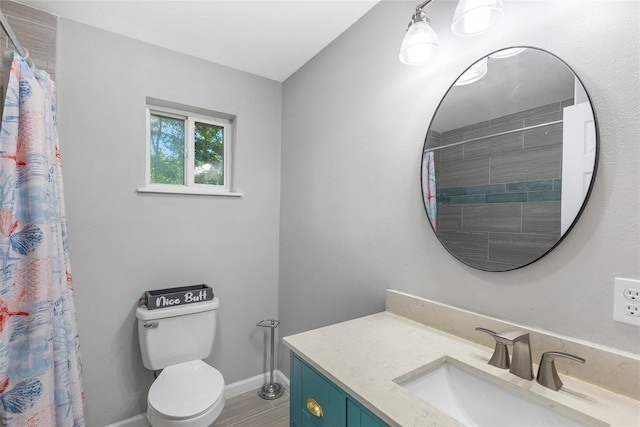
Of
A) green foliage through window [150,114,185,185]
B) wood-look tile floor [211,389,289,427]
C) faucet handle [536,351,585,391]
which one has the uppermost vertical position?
green foliage through window [150,114,185,185]

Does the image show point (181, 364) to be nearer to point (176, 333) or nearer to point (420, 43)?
point (176, 333)

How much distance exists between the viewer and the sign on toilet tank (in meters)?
1.75

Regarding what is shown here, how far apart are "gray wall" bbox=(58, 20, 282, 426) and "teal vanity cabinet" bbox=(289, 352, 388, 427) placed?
124cm

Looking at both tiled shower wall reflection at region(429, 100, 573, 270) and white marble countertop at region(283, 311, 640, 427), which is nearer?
white marble countertop at region(283, 311, 640, 427)

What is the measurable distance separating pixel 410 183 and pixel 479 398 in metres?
0.84

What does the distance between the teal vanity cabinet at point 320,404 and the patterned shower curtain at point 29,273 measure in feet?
3.61

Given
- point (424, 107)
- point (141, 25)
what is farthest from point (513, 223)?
point (141, 25)

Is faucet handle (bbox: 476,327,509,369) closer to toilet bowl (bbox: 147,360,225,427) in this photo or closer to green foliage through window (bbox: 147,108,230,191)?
toilet bowl (bbox: 147,360,225,427)

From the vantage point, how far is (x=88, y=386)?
1.69 m

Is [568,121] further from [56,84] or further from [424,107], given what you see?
[56,84]

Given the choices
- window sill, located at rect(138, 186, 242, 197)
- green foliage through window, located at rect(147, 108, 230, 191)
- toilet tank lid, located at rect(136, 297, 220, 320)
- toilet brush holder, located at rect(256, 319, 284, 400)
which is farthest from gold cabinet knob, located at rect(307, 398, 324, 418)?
green foliage through window, located at rect(147, 108, 230, 191)

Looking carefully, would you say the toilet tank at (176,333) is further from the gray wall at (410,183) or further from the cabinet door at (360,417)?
the cabinet door at (360,417)

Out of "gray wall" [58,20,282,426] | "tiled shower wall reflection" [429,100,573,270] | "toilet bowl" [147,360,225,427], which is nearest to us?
"tiled shower wall reflection" [429,100,573,270]

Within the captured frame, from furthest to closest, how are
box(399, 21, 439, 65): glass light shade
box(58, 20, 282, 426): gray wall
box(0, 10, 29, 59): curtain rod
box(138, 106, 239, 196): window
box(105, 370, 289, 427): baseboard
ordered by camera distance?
box(105, 370, 289, 427): baseboard, box(138, 106, 239, 196): window, box(58, 20, 282, 426): gray wall, box(0, 10, 29, 59): curtain rod, box(399, 21, 439, 65): glass light shade
